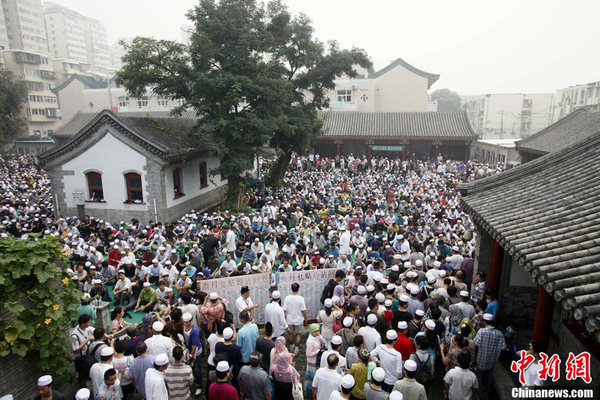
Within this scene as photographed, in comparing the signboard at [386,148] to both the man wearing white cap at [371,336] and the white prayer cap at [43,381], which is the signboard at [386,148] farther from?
the white prayer cap at [43,381]

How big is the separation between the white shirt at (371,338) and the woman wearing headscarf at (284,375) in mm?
1250

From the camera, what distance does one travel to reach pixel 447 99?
103 meters

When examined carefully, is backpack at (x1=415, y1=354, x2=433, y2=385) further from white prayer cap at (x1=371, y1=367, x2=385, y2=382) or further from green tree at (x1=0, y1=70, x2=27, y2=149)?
green tree at (x1=0, y1=70, x2=27, y2=149)

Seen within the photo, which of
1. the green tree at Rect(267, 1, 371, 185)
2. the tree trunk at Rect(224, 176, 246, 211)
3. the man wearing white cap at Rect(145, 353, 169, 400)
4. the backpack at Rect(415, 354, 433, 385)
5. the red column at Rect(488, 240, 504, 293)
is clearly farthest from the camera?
the green tree at Rect(267, 1, 371, 185)

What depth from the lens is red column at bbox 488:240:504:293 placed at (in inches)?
366

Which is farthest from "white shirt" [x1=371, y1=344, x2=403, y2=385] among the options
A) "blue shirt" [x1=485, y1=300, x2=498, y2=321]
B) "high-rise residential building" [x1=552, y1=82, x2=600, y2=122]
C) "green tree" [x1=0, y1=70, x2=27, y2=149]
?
"high-rise residential building" [x1=552, y1=82, x2=600, y2=122]

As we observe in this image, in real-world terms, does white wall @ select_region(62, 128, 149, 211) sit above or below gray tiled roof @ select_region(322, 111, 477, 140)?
below

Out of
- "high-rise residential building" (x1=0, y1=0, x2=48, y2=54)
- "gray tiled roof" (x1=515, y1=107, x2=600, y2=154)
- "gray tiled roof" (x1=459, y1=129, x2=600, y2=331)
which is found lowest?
"gray tiled roof" (x1=459, y1=129, x2=600, y2=331)

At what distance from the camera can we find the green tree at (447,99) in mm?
99562

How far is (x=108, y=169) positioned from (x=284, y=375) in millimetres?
16398

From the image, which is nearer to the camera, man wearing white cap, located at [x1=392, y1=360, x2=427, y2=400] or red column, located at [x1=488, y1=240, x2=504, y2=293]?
man wearing white cap, located at [x1=392, y1=360, x2=427, y2=400]

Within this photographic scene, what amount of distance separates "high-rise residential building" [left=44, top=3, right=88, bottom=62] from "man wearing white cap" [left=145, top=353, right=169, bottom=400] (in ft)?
418
